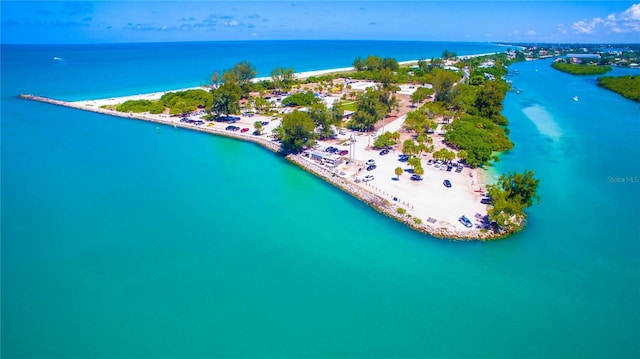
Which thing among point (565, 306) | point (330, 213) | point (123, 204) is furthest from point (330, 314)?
point (123, 204)

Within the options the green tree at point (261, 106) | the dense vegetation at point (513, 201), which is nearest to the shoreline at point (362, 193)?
the dense vegetation at point (513, 201)

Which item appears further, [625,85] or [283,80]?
[625,85]

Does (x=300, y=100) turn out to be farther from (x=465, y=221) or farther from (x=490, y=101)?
(x=465, y=221)

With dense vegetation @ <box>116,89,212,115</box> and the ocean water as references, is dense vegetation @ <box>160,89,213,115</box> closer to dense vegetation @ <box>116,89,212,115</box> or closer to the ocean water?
dense vegetation @ <box>116,89,212,115</box>

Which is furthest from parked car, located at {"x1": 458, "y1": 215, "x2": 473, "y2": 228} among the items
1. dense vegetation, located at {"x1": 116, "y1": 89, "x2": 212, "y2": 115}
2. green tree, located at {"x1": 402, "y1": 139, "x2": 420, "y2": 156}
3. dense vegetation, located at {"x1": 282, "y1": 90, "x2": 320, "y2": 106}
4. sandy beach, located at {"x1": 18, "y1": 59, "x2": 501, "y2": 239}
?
dense vegetation, located at {"x1": 116, "y1": 89, "x2": 212, "y2": 115}

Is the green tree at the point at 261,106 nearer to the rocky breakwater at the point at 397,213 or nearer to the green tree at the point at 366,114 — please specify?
the green tree at the point at 366,114

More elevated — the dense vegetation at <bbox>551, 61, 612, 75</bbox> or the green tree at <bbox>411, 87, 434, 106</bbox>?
the dense vegetation at <bbox>551, 61, 612, 75</bbox>

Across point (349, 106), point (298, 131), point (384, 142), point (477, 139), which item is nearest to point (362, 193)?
point (384, 142)
